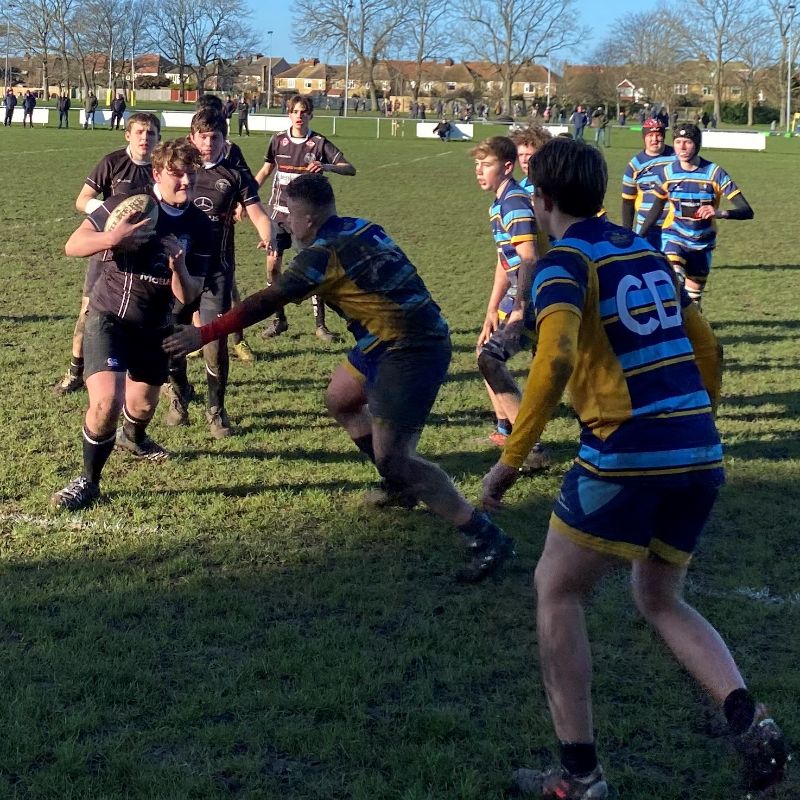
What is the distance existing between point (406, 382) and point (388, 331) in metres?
0.25

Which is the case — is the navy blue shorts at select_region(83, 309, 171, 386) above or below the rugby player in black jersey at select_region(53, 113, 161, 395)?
below

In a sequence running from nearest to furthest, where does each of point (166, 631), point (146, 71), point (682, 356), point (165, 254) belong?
point (682, 356)
point (166, 631)
point (165, 254)
point (146, 71)

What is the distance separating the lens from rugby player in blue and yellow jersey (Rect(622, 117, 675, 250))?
31.9ft

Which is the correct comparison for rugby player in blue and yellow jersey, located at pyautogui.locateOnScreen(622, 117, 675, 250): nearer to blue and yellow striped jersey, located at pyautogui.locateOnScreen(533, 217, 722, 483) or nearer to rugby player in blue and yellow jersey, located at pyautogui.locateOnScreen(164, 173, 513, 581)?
rugby player in blue and yellow jersey, located at pyautogui.locateOnScreen(164, 173, 513, 581)

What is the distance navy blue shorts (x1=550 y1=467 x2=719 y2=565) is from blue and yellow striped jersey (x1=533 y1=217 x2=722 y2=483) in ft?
0.14

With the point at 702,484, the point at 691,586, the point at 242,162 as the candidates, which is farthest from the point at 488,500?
the point at 242,162

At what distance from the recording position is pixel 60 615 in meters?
4.49

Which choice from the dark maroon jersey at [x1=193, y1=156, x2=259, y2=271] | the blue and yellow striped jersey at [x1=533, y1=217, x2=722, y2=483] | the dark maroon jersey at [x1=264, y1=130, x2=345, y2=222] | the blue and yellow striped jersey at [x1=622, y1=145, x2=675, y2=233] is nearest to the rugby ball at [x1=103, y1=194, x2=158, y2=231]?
the dark maroon jersey at [x1=193, y1=156, x2=259, y2=271]

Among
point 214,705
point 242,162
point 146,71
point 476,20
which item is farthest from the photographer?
point 146,71

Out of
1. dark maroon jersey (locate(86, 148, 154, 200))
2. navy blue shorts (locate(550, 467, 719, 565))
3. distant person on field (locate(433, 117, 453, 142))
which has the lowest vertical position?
navy blue shorts (locate(550, 467, 719, 565))

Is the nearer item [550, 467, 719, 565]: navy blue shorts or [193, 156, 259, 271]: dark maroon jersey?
[550, 467, 719, 565]: navy blue shorts

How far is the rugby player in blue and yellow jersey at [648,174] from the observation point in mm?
9719

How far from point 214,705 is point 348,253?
1948mm

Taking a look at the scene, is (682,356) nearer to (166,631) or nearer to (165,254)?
(166,631)
